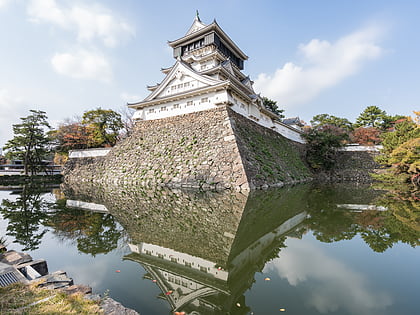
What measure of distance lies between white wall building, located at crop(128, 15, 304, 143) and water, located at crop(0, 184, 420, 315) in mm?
10345

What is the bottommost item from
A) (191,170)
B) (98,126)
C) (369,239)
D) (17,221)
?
(369,239)

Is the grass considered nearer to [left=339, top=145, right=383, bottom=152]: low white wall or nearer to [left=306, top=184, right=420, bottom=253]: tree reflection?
[left=306, top=184, right=420, bottom=253]: tree reflection

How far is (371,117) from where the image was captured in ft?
96.0

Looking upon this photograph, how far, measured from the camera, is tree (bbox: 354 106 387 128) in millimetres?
28812

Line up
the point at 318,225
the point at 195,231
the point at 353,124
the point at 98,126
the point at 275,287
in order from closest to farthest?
the point at 275,287
the point at 195,231
the point at 318,225
the point at 98,126
the point at 353,124

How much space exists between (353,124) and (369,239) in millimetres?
32598

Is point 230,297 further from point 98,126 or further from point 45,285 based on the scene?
point 98,126

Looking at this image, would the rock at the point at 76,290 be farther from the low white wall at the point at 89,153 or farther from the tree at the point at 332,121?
the tree at the point at 332,121

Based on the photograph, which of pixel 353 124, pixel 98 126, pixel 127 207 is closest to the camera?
pixel 127 207

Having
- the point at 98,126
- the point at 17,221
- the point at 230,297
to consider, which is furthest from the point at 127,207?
the point at 98,126

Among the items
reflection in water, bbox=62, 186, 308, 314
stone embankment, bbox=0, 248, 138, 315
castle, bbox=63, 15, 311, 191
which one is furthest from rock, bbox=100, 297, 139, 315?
castle, bbox=63, 15, 311, 191

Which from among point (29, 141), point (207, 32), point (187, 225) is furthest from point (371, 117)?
point (29, 141)

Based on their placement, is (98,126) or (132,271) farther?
(98,126)

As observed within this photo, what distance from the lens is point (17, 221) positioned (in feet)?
18.2
